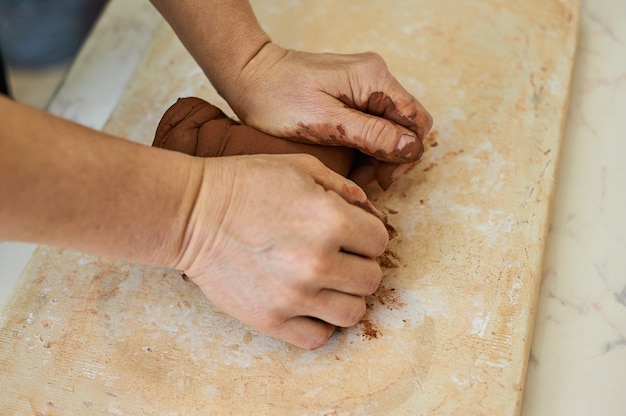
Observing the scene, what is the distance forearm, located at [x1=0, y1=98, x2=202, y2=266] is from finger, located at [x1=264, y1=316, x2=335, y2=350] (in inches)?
11.4

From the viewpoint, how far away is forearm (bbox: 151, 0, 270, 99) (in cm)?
164

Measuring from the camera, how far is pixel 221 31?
1.65 metres

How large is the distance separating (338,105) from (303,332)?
0.57 metres

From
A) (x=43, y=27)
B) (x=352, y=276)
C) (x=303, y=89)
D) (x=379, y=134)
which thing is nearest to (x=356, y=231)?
(x=352, y=276)

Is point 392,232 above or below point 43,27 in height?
above

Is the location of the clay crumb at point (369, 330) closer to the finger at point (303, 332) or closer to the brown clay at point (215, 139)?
the finger at point (303, 332)

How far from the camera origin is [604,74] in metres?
1.99

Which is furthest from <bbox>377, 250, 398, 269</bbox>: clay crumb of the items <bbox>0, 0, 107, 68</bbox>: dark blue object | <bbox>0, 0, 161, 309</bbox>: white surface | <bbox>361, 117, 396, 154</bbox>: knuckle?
<bbox>0, 0, 107, 68</bbox>: dark blue object

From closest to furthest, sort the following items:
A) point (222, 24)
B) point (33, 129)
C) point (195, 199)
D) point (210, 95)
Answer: point (33, 129), point (195, 199), point (222, 24), point (210, 95)

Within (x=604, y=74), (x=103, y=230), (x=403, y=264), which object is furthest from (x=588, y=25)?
(x=103, y=230)

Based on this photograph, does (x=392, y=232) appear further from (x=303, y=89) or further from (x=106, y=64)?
(x=106, y=64)

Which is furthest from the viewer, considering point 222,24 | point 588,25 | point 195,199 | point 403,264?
point 588,25

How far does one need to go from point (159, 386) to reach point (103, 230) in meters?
0.46

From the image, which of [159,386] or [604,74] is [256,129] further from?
[604,74]
